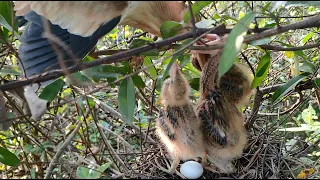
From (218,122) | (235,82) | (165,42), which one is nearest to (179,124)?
(218,122)

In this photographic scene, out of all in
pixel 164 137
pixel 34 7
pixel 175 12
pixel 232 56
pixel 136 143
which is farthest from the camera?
pixel 136 143

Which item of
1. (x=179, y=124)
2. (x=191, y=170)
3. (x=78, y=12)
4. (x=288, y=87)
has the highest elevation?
(x=78, y=12)

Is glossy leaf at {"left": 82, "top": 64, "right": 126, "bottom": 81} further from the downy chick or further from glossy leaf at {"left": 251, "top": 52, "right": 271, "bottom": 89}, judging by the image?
glossy leaf at {"left": 251, "top": 52, "right": 271, "bottom": 89}

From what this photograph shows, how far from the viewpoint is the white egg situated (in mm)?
1101

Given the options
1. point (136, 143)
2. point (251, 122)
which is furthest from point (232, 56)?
point (136, 143)

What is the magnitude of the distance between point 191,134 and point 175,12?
33 cm

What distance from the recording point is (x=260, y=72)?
1.13 meters

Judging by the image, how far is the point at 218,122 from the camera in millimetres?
1188

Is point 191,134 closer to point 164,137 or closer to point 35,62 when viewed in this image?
point 164,137

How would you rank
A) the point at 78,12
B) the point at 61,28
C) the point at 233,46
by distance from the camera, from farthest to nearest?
the point at 61,28, the point at 78,12, the point at 233,46

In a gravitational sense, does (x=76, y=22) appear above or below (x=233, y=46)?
above

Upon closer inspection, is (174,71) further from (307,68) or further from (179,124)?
(307,68)

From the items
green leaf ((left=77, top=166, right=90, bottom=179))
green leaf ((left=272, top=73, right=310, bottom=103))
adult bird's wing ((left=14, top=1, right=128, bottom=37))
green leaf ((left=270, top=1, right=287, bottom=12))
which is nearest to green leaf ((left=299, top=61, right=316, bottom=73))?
green leaf ((left=272, top=73, right=310, bottom=103))

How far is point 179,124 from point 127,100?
24cm
